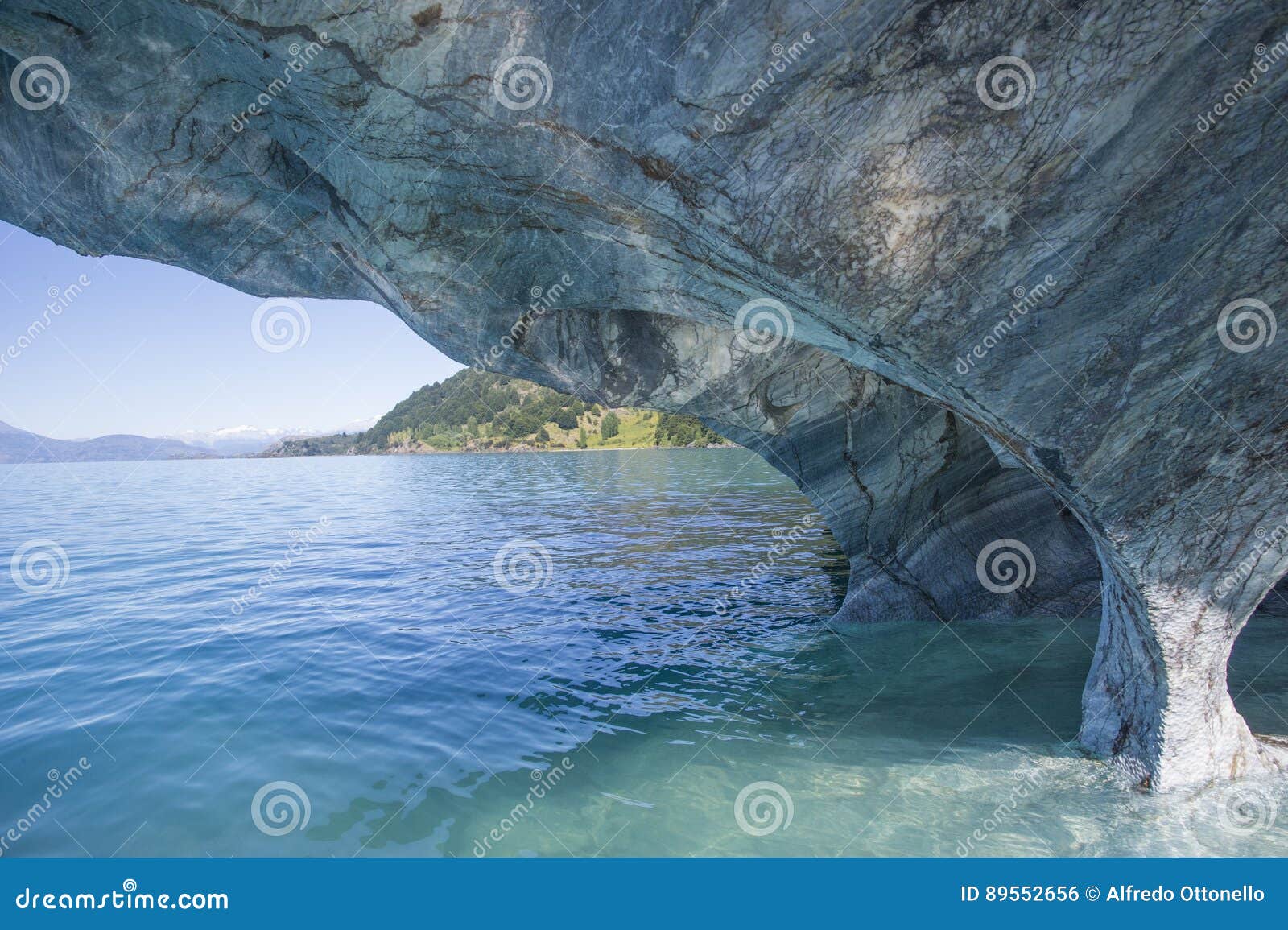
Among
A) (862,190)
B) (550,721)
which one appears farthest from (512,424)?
(862,190)

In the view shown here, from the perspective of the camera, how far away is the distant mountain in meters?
138

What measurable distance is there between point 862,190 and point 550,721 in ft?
26.1

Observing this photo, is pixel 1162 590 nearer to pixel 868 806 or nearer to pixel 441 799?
pixel 868 806

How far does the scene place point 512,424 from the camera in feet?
490

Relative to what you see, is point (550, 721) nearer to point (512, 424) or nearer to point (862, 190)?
point (862, 190)

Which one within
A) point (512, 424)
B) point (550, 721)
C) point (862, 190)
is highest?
point (512, 424)

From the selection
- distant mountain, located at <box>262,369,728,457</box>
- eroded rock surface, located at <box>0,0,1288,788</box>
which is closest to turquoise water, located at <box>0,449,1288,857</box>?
eroded rock surface, located at <box>0,0,1288,788</box>

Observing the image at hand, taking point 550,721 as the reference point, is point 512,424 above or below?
above

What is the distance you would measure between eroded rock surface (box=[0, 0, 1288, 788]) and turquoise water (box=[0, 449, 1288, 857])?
176 centimetres

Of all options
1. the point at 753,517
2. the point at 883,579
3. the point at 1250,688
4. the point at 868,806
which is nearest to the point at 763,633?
the point at 883,579

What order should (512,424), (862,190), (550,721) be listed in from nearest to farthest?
(862,190), (550,721), (512,424)

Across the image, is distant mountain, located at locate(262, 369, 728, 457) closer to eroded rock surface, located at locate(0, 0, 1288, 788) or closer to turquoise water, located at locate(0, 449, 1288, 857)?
turquoise water, located at locate(0, 449, 1288, 857)

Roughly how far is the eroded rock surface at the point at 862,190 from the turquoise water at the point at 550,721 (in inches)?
69.3

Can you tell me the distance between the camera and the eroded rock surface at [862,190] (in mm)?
5211
